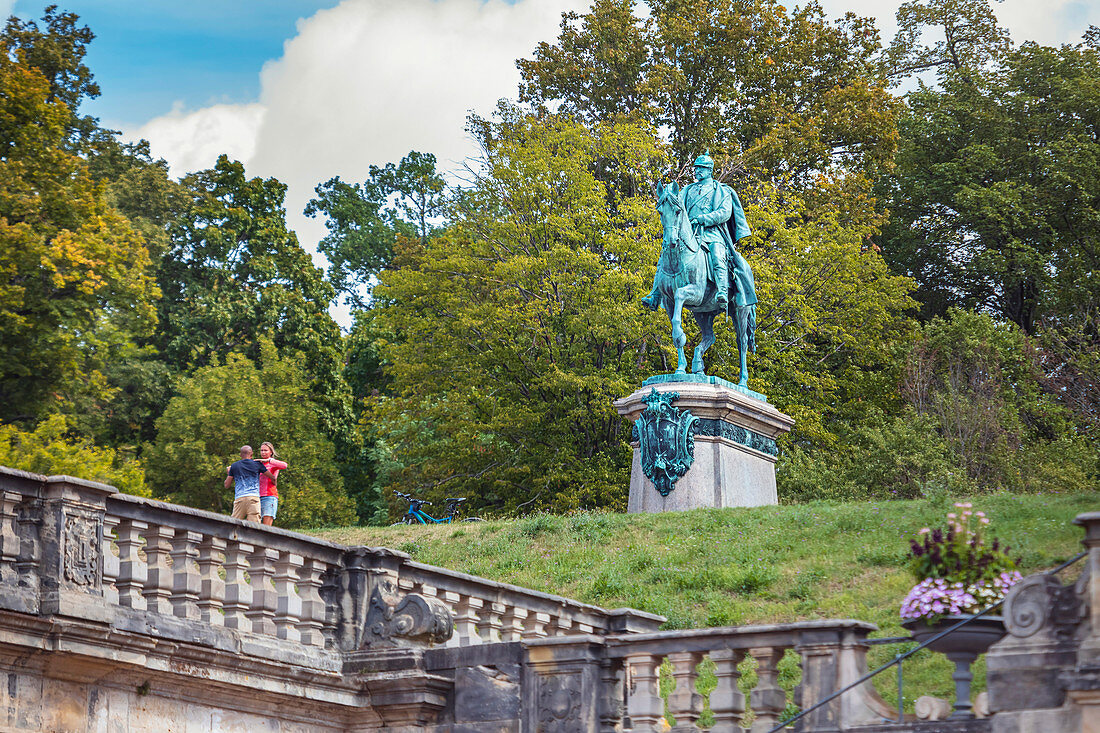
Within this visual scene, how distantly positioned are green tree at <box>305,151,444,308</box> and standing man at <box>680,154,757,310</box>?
2539cm

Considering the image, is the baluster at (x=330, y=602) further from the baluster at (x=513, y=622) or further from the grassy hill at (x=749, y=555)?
the grassy hill at (x=749, y=555)

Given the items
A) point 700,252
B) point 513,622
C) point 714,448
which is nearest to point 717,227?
point 700,252

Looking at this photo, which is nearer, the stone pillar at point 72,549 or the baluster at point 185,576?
the stone pillar at point 72,549

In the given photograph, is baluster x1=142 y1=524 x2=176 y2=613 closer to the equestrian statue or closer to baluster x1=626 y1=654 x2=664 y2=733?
baluster x1=626 y1=654 x2=664 y2=733

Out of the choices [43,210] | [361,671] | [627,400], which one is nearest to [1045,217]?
[627,400]

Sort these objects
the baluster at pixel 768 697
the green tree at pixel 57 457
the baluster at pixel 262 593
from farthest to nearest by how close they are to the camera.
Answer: the green tree at pixel 57 457, the baluster at pixel 262 593, the baluster at pixel 768 697

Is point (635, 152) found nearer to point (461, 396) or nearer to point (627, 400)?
point (461, 396)

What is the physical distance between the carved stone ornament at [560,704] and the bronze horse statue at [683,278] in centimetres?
1576

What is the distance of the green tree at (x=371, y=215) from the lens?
172 feet

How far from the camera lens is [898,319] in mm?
40281

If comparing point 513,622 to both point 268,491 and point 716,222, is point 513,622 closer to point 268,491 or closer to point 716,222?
point 268,491

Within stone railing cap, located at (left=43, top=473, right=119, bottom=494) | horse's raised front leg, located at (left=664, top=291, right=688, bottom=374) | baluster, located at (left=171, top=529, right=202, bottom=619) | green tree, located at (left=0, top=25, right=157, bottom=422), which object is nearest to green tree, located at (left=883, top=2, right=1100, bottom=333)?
horse's raised front leg, located at (left=664, top=291, right=688, bottom=374)

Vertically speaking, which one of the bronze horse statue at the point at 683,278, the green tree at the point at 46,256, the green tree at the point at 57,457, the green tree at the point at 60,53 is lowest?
the green tree at the point at 57,457

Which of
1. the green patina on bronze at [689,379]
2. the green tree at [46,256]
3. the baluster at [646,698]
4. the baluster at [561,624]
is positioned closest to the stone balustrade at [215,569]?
the baluster at [561,624]
